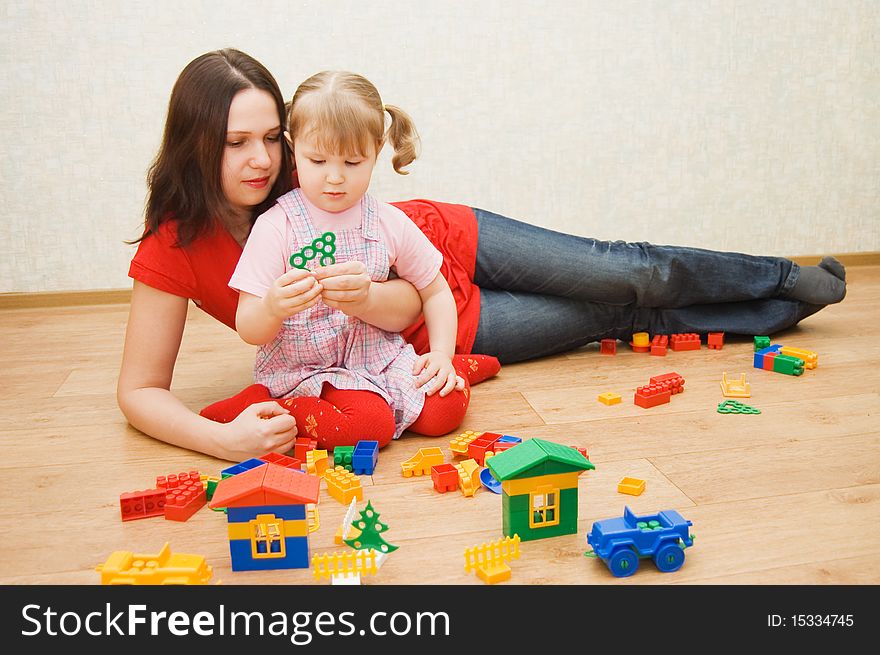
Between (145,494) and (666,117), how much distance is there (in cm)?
193

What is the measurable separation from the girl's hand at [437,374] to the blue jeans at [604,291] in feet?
0.97

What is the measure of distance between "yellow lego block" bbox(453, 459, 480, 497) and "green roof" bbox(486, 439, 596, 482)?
0.46ft

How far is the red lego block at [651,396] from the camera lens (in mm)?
1480

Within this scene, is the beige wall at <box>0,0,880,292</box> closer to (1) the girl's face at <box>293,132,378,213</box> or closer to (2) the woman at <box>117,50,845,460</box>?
(2) the woman at <box>117,50,845,460</box>

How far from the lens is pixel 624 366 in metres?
1.74

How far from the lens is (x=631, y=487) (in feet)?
3.75

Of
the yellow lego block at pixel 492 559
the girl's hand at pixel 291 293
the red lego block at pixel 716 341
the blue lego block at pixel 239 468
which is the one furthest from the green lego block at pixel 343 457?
the red lego block at pixel 716 341

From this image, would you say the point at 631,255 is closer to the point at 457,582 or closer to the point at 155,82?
the point at 457,582

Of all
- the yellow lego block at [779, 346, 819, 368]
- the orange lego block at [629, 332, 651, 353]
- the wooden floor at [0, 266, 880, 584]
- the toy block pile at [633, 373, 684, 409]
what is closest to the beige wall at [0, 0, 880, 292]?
the wooden floor at [0, 266, 880, 584]

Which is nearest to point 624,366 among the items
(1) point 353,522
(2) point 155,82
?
(1) point 353,522

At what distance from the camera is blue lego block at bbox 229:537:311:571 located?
97 centimetres

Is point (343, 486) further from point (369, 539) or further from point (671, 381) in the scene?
point (671, 381)

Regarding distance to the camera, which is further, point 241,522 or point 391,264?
point 391,264

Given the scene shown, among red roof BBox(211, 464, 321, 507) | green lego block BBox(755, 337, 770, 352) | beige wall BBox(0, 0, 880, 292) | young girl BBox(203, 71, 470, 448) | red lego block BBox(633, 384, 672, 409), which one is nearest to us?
red roof BBox(211, 464, 321, 507)
